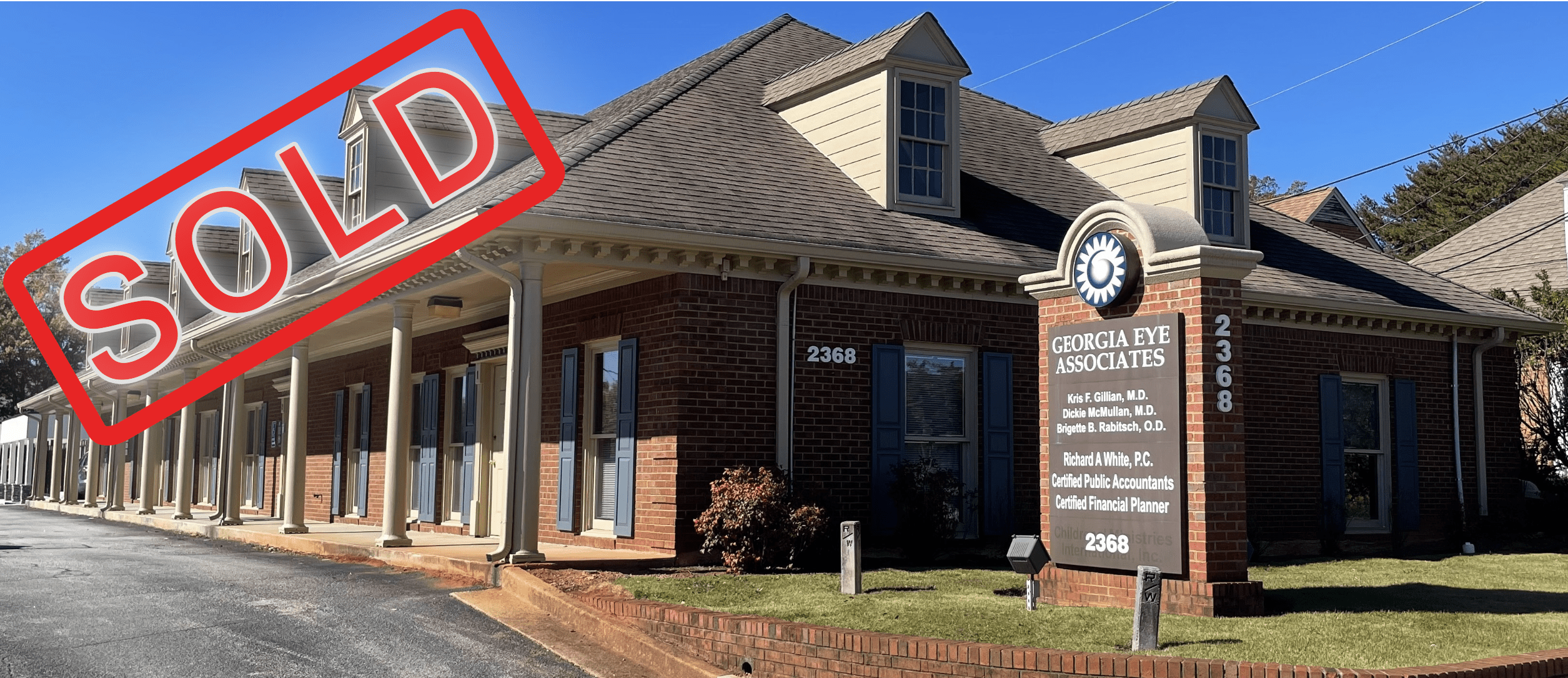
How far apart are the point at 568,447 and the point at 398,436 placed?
1.89 m

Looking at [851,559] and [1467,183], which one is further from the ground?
[1467,183]

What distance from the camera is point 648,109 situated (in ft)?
53.0

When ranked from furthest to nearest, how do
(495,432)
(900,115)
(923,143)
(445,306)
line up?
1. (495,432)
2. (923,143)
3. (900,115)
4. (445,306)

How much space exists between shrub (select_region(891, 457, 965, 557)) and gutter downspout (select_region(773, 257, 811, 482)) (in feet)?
4.13

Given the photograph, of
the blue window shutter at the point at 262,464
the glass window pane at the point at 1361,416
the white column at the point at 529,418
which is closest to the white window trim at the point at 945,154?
the white column at the point at 529,418

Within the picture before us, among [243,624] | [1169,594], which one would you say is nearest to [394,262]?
[243,624]

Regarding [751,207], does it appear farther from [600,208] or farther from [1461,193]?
[1461,193]

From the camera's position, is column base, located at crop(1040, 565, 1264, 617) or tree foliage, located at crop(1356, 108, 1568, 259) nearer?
column base, located at crop(1040, 565, 1264, 617)

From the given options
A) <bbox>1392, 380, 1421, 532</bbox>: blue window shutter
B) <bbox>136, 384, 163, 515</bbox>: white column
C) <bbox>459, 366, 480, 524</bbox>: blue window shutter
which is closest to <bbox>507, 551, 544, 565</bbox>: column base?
<bbox>459, 366, 480, 524</bbox>: blue window shutter

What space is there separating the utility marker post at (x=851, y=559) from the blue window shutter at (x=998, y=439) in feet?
16.1

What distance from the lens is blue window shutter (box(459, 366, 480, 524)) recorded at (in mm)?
17453

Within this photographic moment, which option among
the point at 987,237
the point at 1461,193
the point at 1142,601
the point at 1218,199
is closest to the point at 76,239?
the point at 987,237

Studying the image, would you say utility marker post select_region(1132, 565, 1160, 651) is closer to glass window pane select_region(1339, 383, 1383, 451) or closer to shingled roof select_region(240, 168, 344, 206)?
glass window pane select_region(1339, 383, 1383, 451)

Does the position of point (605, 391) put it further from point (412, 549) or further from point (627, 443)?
point (412, 549)
